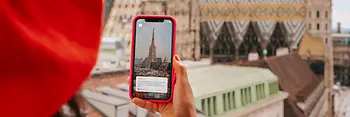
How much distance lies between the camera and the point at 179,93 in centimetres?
40

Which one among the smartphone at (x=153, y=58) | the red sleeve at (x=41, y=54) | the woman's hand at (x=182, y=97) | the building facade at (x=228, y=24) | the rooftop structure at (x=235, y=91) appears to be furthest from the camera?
the building facade at (x=228, y=24)

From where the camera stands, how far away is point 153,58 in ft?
1.90

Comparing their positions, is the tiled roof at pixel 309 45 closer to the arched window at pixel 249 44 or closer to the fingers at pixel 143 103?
the arched window at pixel 249 44

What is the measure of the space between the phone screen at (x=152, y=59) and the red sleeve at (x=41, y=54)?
271mm

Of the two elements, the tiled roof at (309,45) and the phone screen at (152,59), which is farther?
the tiled roof at (309,45)

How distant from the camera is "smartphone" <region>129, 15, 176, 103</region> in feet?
1.69

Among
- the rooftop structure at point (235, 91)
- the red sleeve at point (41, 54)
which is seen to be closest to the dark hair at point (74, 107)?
the red sleeve at point (41, 54)

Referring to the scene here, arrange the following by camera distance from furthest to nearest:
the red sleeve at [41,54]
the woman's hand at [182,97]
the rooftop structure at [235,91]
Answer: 1. the rooftop structure at [235,91]
2. the woman's hand at [182,97]
3. the red sleeve at [41,54]

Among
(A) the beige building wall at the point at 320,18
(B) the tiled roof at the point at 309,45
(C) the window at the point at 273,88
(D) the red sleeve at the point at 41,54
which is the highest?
(A) the beige building wall at the point at 320,18

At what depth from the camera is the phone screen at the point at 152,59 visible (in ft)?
1.69

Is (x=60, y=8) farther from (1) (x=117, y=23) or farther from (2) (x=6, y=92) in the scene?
(1) (x=117, y=23)

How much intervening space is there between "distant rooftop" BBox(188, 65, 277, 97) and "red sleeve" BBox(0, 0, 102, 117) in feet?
2.82

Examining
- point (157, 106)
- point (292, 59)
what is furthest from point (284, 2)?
point (157, 106)

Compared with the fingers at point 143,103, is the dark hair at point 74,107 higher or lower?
higher
